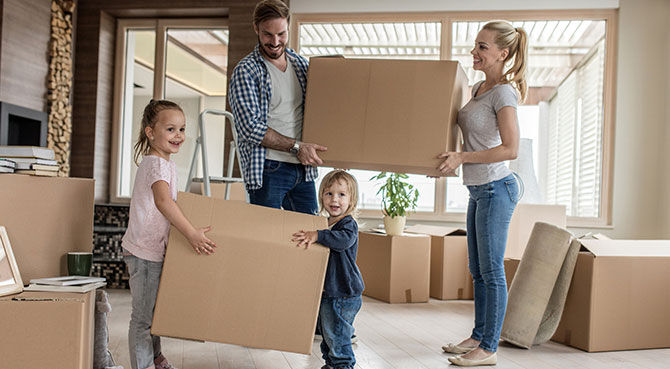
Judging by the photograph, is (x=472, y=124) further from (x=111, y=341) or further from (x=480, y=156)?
(x=111, y=341)

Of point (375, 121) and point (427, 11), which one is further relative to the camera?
point (427, 11)

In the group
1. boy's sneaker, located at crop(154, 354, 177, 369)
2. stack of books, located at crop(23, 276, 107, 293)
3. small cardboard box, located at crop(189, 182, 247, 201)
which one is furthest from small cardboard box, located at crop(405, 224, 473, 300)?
stack of books, located at crop(23, 276, 107, 293)

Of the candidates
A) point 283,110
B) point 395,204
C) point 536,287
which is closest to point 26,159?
point 283,110

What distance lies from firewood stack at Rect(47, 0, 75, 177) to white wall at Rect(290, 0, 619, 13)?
5.63 feet

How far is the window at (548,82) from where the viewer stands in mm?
4375

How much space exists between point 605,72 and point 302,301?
3617 mm

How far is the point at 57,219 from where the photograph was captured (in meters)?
1.85

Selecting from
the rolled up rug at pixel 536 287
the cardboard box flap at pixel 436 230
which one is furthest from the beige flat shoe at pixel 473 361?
the cardboard box flap at pixel 436 230

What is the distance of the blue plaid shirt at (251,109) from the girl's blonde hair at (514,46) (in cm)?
79

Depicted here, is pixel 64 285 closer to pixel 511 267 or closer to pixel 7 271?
pixel 7 271

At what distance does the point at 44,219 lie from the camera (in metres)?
1.82

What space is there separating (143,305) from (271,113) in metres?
0.74

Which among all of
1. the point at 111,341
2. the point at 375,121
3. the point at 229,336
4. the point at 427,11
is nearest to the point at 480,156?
the point at 375,121

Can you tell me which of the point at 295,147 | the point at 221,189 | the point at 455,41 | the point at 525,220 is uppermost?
the point at 455,41
